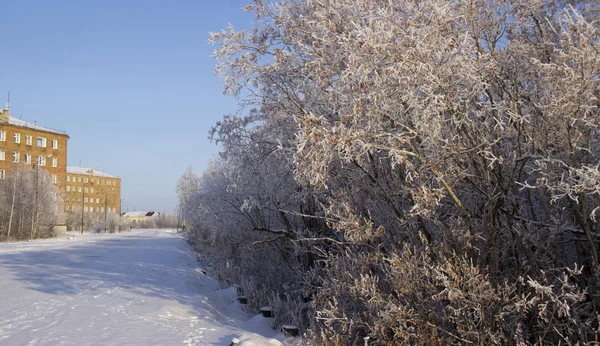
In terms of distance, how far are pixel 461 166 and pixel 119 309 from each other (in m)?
7.27

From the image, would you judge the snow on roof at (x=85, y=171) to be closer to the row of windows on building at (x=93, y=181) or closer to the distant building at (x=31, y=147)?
the row of windows on building at (x=93, y=181)

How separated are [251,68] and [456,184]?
14.2ft

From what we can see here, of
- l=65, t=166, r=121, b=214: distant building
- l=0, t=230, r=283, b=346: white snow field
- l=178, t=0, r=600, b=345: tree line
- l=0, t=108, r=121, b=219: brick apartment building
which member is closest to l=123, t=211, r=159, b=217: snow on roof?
l=65, t=166, r=121, b=214: distant building

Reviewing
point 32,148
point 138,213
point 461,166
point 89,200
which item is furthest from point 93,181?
point 461,166

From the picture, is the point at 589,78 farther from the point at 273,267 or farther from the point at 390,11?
the point at 273,267

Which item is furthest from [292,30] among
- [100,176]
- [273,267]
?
[100,176]

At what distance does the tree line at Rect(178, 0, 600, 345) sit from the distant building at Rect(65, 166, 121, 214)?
3727 inches

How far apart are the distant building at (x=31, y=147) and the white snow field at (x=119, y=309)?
150 ft

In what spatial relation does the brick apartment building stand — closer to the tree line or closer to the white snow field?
the white snow field

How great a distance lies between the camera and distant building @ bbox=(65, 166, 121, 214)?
96562mm

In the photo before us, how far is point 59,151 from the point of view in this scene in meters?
65.1

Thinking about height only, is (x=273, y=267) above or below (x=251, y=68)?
below

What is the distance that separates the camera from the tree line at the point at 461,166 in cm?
487

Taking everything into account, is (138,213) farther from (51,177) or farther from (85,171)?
(51,177)
